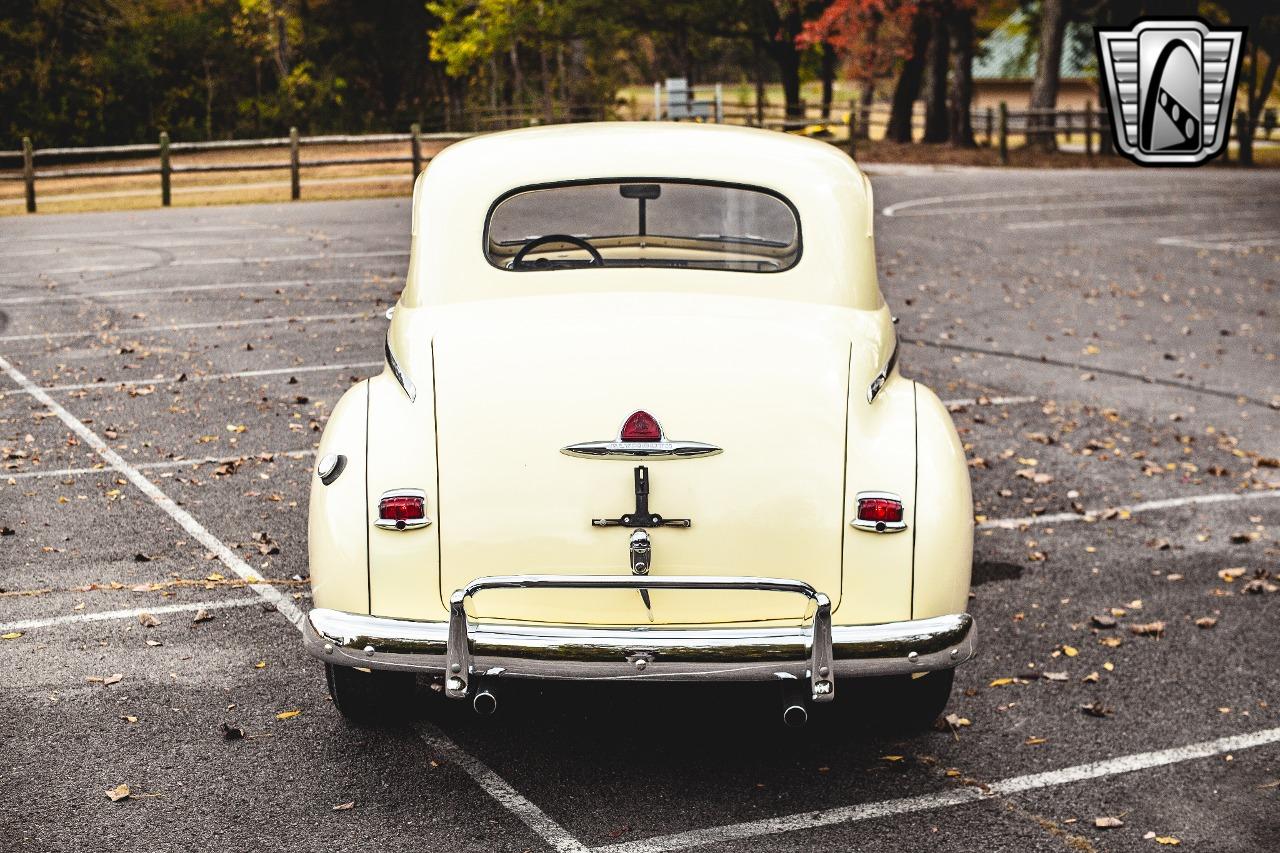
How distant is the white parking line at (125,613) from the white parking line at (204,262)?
12.4 metres

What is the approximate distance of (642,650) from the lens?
4.32 meters

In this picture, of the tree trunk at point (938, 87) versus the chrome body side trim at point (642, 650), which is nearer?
the chrome body side trim at point (642, 650)

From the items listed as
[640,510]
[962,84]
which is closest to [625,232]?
[640,510]

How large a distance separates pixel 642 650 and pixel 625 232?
2566 millimetres

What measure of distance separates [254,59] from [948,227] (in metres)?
33.1

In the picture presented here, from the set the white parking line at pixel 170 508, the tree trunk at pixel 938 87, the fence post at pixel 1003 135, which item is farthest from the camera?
the tree trunk at pixel 938 87

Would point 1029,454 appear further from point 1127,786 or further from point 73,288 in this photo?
point 73,288

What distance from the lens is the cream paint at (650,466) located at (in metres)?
4.45

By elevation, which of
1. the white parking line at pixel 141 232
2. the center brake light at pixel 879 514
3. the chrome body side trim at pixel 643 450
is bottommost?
the white parking line at pixel 141 232

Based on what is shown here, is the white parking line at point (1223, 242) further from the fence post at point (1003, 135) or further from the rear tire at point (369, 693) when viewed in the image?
the rear tire at point (369, 693)

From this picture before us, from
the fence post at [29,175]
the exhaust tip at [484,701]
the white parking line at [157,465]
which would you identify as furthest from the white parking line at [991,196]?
the exhaust tip at [484,701]

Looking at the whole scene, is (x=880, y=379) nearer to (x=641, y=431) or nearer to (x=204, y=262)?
(x=641, y=431)

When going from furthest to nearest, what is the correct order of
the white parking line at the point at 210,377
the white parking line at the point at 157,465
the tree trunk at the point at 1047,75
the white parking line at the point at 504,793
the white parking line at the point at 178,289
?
1. the tree trunk at the point at 1047,75
2. the white parking line at the point at 178,289
3. the white parking line at the point at 210,377
4. the white parking line at the point at 157,465
5. the white parking line at the point at 504,793

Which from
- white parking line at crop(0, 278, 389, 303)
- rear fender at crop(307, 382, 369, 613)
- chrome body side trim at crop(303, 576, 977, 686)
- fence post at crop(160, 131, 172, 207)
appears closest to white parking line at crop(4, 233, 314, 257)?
white parking line at crop(0, 278, 389, 303)
